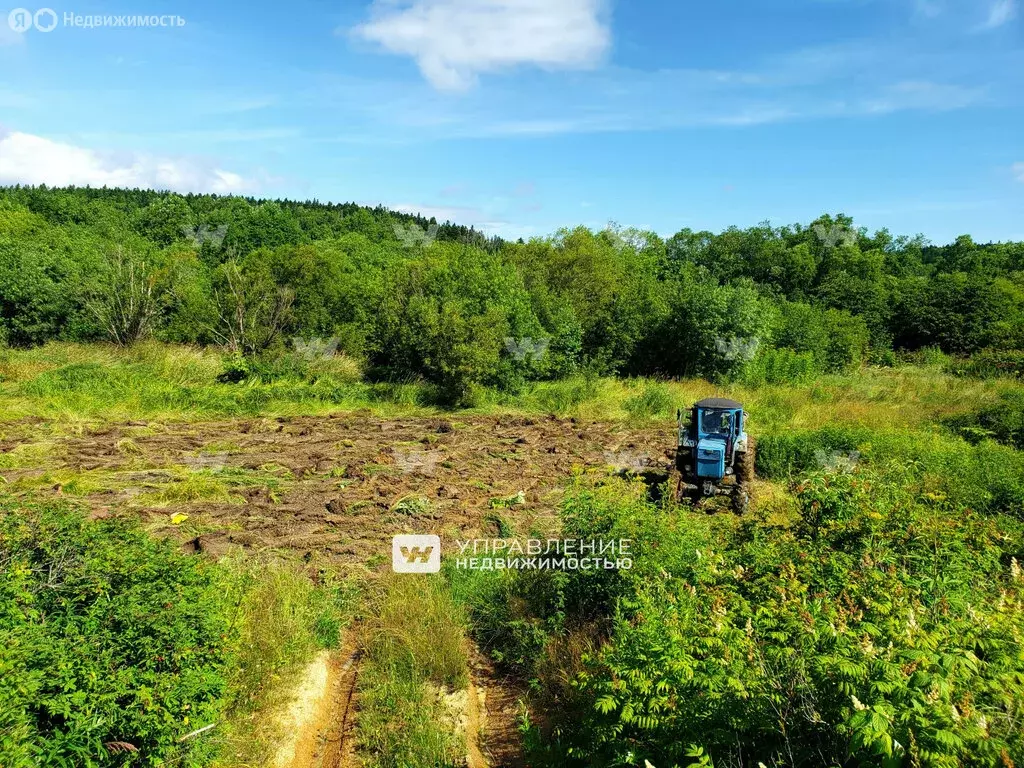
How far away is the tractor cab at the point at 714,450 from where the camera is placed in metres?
9.66

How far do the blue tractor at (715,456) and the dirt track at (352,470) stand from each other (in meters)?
1.66

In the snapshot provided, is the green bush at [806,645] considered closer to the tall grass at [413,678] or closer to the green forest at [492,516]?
the green forest at [492,516]

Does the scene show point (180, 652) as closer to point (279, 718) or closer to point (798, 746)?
point (279, 718)

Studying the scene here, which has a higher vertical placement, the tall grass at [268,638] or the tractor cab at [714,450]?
the tractor cab at [714,450]

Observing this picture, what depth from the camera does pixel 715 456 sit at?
959cm

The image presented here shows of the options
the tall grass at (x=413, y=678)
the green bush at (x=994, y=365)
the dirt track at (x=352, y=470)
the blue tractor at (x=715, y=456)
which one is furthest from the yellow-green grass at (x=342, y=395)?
the tall grass at (x=413, y=678)

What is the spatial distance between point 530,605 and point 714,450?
4243mm

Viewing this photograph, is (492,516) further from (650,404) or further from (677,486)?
(650,404)

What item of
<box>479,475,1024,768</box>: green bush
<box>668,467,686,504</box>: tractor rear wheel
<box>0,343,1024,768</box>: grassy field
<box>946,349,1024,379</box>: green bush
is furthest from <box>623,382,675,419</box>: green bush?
<box>479,475,1024,768</box>: green bush

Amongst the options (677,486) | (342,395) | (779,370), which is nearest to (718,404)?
(677,486)

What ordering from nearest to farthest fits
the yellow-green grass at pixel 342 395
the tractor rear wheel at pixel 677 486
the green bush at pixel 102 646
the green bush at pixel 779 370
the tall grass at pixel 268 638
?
the green bush at pixel 102 646 < the tall grass at pixel 268 638 < the tractor rear wheel at pixel 677 486 < the yellow-green grass at pixel 342 395 < the green bush at pixel 779 370

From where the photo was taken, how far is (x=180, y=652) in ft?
13.5

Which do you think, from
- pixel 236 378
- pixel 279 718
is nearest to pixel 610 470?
pixel 279 718

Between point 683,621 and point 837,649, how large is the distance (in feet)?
3.98
